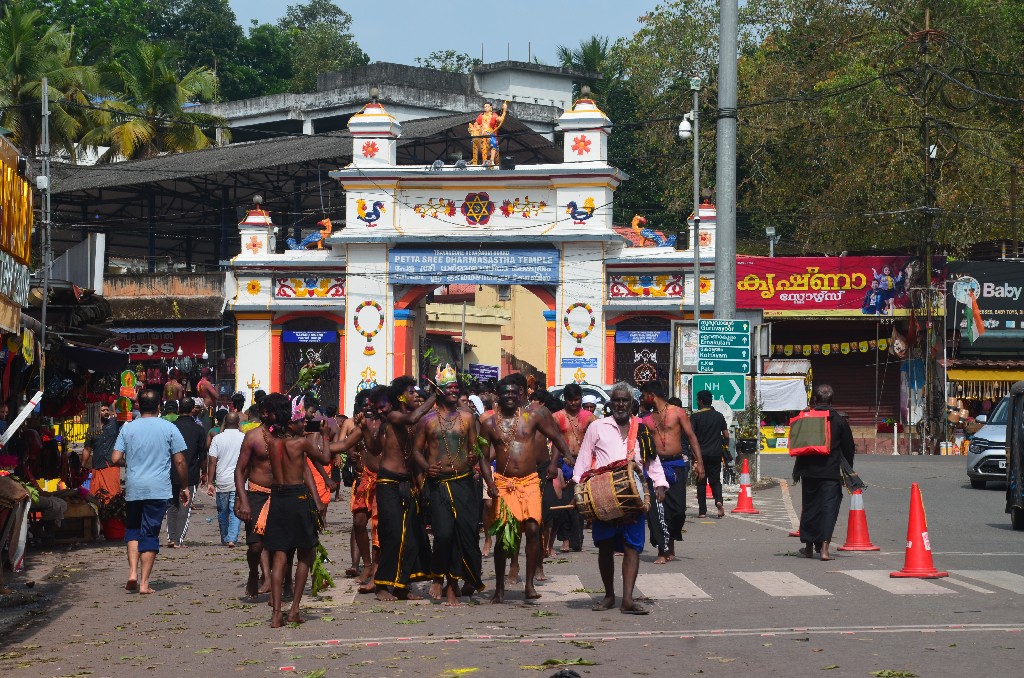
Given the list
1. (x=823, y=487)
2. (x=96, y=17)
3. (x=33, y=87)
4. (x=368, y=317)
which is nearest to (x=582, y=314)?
(x=368, y=317)

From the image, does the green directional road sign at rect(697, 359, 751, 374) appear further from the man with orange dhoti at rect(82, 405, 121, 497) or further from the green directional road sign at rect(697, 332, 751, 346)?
the man with orange dhoti at rect(82, 405, 121, 497)

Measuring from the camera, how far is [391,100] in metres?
72.1

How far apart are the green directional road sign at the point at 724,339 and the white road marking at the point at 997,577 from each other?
7.99 m

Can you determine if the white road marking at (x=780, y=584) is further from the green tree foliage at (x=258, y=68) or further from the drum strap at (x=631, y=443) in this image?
the green tree foliage at (x=258, y=68)

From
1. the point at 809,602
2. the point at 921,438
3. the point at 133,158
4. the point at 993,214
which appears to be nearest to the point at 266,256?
the point at 133,158

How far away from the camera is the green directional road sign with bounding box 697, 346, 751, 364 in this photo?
22406 millimetres

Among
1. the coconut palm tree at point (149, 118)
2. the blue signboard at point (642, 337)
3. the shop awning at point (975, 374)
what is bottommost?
the shop awning at point (975, 374)

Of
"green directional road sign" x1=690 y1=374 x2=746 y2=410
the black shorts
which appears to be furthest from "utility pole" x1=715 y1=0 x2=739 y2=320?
the black shorts

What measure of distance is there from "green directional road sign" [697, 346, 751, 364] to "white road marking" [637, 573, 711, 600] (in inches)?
335

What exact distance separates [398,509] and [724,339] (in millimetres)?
10398

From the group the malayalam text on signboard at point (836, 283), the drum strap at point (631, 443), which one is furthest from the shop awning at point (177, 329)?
the drum strap at point (631, 443)

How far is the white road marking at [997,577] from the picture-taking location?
1318 cm

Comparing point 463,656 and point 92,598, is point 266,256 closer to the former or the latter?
point 92,598

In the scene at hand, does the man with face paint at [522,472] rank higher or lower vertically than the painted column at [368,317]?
lower
